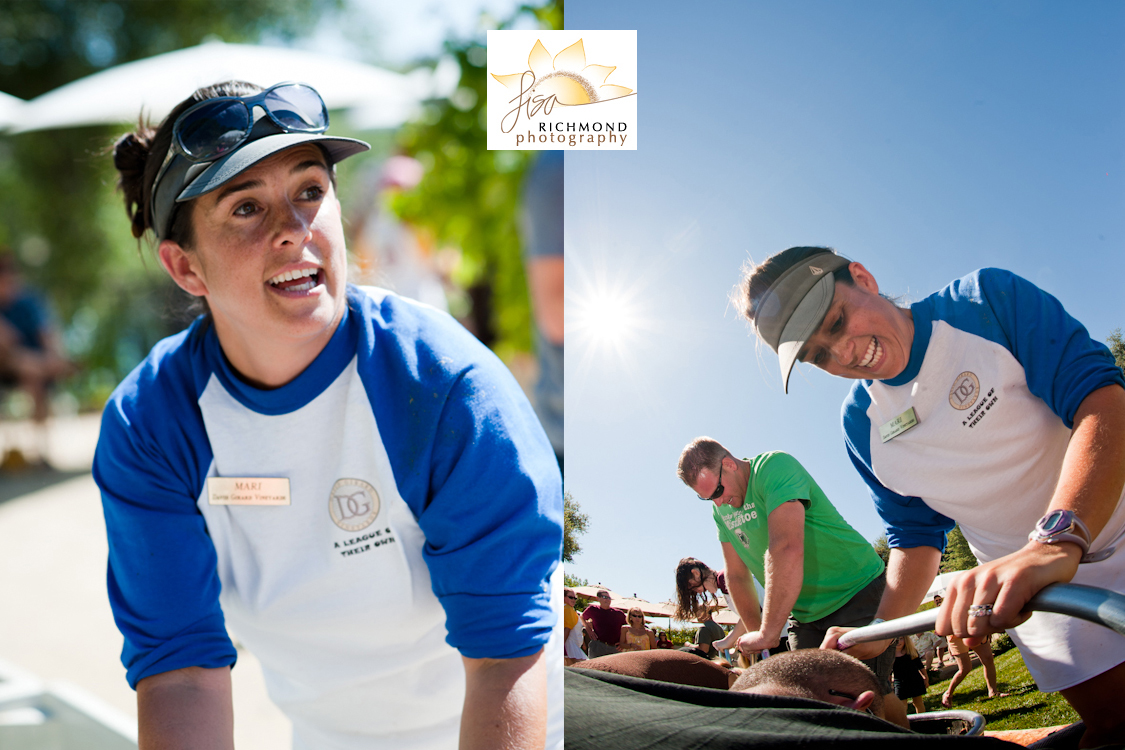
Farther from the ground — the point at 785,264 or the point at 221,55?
the point at 221,55

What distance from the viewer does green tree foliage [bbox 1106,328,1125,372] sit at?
1.34 m

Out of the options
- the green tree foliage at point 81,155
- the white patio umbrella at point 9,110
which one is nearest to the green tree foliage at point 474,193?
the white patio umbrella at point 9,110

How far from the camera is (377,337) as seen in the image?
4.21 feet

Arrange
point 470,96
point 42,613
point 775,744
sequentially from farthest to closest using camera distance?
point 42,613 < point 470,96 < point 775,744

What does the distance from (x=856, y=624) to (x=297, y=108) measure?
1309 millimetres

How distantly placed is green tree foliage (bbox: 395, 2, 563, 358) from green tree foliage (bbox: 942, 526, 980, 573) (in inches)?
71.9

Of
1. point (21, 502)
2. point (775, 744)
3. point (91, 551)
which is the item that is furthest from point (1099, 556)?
point (21, 502)

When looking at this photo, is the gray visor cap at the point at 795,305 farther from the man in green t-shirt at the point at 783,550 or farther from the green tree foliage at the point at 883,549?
the green tree foliage at the point at 883,549

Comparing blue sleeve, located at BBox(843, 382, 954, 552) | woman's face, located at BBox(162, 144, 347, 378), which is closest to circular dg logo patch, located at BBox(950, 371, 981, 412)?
blue sleeve, located at BBox(843, 382, 954, 552)

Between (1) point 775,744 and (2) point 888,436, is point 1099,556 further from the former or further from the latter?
(1) point 775,744

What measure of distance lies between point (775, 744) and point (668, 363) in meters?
0.69

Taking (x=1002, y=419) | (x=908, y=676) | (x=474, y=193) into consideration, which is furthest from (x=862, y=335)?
(x=474, y=193)

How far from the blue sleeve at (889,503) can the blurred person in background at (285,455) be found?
0.58m

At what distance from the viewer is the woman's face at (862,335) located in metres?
1.39
